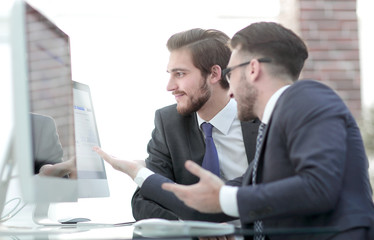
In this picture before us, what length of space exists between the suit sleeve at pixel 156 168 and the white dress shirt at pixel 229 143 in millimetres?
185

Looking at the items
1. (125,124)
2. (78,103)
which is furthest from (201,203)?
(125,124)

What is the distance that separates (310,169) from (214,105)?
1.34 metres

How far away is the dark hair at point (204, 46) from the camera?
9.53 ft

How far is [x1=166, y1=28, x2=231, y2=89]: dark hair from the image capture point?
290cm

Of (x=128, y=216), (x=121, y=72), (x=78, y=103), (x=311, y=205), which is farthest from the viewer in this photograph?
(x=121, y=72)

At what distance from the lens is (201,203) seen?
159 centimetres

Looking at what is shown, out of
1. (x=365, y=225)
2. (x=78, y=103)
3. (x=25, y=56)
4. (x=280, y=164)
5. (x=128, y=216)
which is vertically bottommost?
(x=128, y=216)

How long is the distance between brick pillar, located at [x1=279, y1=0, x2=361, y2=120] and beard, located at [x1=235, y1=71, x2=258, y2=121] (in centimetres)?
239

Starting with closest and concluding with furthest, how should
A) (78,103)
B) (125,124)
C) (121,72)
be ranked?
1. (78,103)
2. (125,124)
3. (121,72)

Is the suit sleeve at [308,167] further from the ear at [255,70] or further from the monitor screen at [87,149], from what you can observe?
the monitor screen at [87,149]

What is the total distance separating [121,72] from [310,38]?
1.34m

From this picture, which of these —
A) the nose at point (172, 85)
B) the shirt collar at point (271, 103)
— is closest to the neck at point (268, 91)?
the shirt collar at point (271, 103)

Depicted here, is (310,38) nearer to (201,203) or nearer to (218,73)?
(218,73)

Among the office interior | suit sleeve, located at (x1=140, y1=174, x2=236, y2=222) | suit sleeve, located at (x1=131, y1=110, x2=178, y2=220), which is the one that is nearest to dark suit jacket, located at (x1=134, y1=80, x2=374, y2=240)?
suit sleeve, located at (x1=140, y1=174, x2=236, y2=222)
